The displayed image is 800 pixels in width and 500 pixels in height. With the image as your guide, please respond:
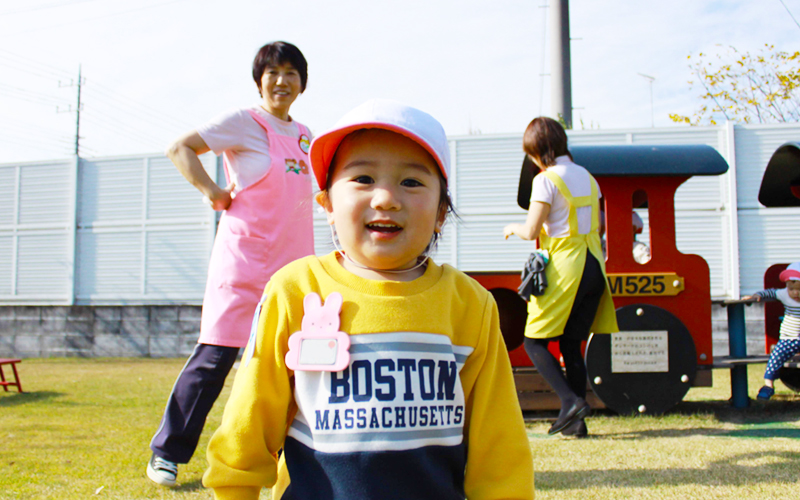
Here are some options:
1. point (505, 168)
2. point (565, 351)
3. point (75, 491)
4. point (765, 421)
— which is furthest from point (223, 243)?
point (505, 168)

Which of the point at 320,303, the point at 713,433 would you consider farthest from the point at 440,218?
the point at 713,433

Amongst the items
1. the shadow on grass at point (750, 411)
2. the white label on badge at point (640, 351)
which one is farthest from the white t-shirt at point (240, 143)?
the shadow on grass at point (750, 411)

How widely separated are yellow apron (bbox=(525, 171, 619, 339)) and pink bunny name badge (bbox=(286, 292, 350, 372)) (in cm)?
225

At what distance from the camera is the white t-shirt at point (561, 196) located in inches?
126

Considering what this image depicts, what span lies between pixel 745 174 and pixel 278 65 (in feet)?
24.5

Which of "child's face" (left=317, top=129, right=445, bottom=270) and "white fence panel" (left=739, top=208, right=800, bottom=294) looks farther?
"white fence panel" (left=739, top=208, right=800, bottom=294)

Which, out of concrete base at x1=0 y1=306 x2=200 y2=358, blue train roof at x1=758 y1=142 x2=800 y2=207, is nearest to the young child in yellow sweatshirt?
blue train roof at x1=758 y1=142 x2=800 y2=207

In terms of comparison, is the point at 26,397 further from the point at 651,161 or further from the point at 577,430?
the point at 651,161

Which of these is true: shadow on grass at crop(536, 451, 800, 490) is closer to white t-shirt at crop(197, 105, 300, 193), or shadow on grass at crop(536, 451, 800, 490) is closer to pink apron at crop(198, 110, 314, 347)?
pink apron at crop(198, 110, 314, 347)

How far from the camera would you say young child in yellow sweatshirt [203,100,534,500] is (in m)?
1.07

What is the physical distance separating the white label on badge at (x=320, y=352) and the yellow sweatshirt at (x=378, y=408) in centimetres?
4

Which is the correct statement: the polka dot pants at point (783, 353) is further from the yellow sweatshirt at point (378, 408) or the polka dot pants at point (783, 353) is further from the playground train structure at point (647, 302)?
the yellow sweatshirt at point (378, 408)

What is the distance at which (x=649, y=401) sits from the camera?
378cm

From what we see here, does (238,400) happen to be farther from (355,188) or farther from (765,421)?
(765,421)
